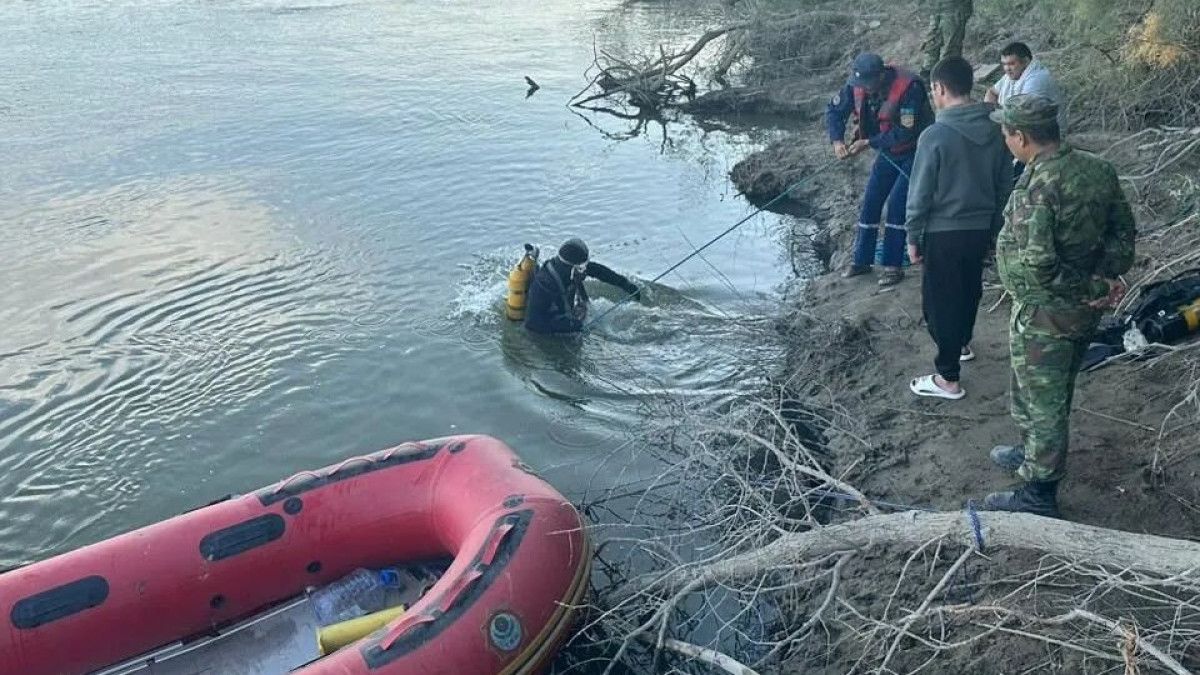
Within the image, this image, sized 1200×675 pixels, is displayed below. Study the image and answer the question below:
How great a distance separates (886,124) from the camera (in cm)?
667

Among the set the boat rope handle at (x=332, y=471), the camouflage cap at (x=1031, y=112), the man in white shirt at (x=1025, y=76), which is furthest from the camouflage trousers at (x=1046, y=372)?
the boat rope handle at (x=332, y=471)

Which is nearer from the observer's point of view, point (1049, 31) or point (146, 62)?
point (1049, 31)

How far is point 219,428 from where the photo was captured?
6.94 m

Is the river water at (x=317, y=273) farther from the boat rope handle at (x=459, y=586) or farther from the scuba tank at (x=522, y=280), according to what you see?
the boat rope handle at (x=459, y=586)

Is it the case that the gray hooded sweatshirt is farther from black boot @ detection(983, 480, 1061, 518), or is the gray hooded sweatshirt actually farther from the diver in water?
→ the diver in water

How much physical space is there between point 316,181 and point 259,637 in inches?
308

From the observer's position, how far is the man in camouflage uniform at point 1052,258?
3.69 metres

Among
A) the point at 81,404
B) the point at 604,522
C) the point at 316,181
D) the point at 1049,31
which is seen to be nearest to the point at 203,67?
the point at 316,181

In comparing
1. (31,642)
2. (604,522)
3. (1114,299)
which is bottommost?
(604,522)

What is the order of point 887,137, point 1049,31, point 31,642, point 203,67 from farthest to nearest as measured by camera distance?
point 203,67
point 1049,31
point 887,137
point 31,642

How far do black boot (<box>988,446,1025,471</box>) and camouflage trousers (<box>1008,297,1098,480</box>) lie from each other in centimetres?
57

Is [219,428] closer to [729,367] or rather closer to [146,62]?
[729,367]

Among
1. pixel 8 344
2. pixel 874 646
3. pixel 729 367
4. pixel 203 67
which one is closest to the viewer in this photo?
pixel 874 646

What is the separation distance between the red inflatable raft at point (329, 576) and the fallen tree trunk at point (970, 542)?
0.59 metres
